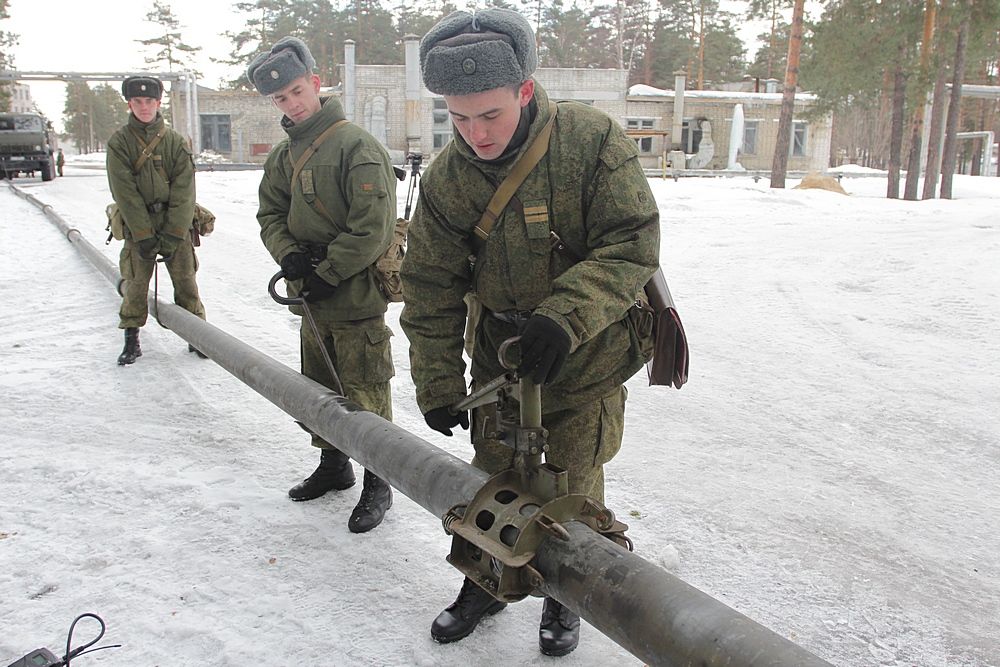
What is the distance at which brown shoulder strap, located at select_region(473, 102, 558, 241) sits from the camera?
90.7 inches

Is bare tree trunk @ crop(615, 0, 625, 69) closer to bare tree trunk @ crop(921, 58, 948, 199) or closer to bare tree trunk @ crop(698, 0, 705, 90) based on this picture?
bare tree trunk @ crop(698, 0, 705, 90)

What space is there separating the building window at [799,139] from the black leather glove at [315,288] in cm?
4384

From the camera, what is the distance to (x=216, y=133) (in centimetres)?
4434

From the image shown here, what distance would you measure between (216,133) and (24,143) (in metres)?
20.0

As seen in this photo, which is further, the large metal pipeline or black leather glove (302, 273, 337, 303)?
black leather glove (302, 273, 337, 303)

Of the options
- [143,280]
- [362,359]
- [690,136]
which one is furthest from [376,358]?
[690,136]

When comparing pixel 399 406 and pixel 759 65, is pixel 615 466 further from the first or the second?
pixel 759 65

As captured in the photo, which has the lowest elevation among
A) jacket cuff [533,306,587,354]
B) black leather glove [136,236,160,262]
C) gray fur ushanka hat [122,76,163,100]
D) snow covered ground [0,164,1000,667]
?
snow covered ground [0,164,1000,667]

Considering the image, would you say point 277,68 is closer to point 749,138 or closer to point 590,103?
point 590,103

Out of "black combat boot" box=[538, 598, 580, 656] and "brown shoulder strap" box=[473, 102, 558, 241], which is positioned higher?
"brown shoulder strap" box=[473, 102, 558, 241]

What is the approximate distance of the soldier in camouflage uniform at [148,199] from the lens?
5.77 m

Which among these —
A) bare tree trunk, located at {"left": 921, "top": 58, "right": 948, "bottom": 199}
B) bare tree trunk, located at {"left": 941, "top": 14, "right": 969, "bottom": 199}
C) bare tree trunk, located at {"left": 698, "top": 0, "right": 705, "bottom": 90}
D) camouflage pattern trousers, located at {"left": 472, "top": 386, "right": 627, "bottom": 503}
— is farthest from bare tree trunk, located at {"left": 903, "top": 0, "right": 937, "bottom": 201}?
bare tree trunk, located at {"left": 698, "top": 0, "right": 705, "bottom": 90}

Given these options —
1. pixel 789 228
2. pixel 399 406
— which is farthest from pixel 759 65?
pixel 399 406

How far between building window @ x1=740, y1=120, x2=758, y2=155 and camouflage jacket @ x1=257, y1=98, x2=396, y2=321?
41369 millimetres
